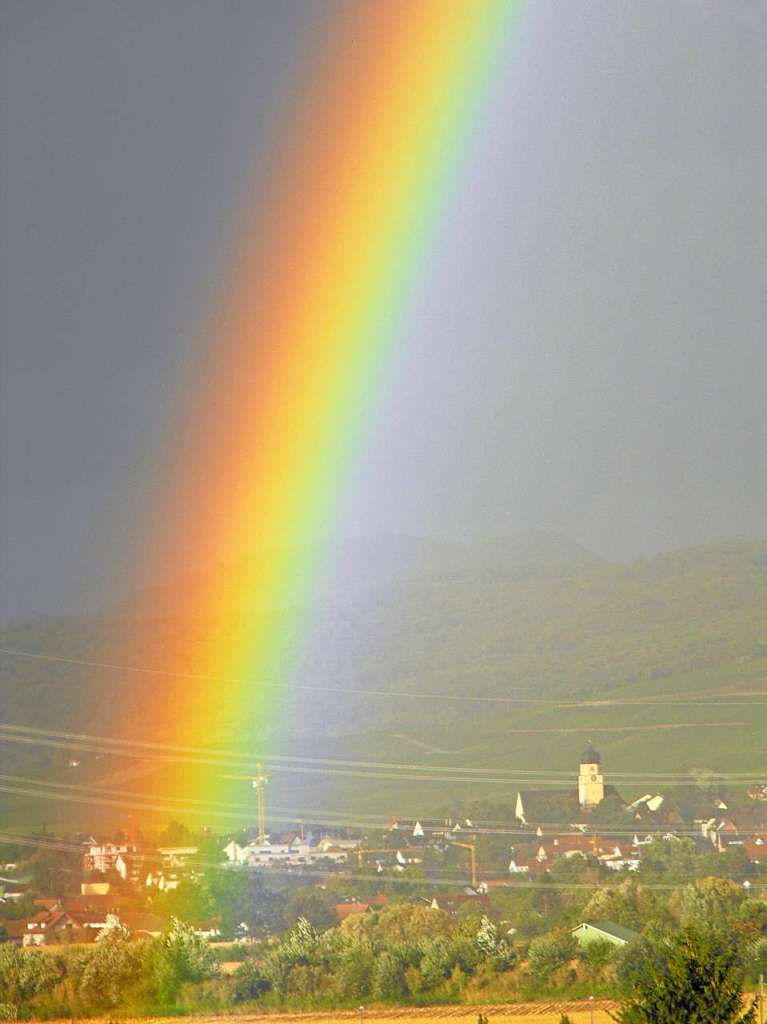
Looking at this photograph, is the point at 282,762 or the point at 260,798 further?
the point at 282,762

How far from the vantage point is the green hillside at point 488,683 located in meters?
89.2

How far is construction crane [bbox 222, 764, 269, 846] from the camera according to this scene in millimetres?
66275

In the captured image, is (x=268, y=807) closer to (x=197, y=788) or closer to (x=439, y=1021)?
(x=197, y=788)

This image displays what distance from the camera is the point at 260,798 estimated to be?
76.3 meters

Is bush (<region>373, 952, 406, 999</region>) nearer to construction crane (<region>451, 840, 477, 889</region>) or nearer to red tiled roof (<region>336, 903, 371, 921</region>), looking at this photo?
red tiled roof (<region>336, 903, 371, 921</region>)

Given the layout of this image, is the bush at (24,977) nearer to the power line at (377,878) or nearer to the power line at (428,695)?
the power line at (377,878)

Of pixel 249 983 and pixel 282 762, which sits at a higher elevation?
pixel 282 762

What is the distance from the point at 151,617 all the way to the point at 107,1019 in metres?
90.9

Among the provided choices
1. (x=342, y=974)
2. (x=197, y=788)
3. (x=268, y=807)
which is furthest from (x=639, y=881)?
(x=197, y=788)

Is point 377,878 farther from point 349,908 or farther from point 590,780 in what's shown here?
point 590,780

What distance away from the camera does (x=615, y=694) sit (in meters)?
104

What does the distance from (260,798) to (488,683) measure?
132 ft

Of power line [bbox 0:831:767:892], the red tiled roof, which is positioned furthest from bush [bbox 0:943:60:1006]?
power line [bbox 0:831:767:892]

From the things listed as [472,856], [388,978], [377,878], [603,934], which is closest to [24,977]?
[388,978]
